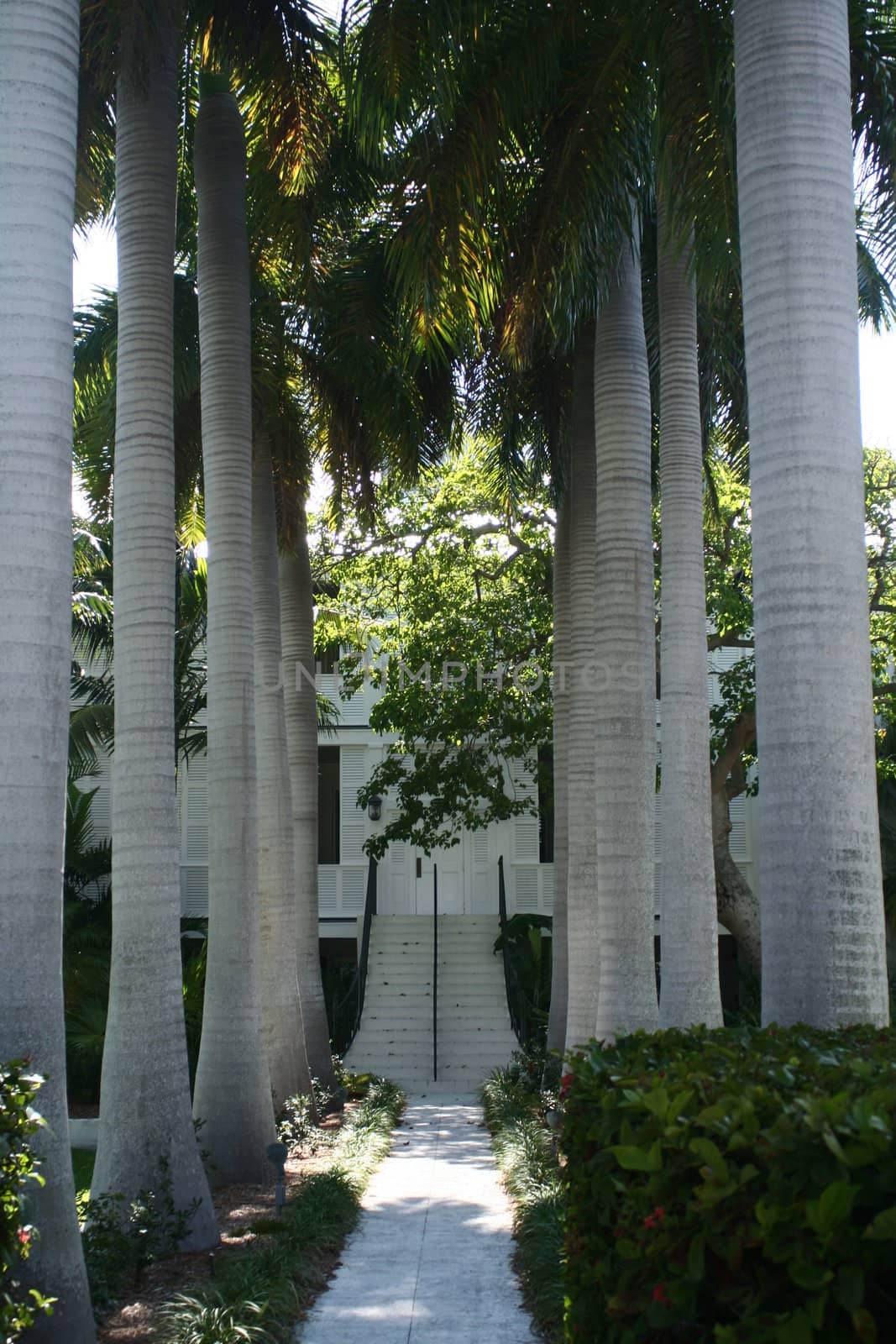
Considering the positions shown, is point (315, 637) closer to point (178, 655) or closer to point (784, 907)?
point (178, 655)

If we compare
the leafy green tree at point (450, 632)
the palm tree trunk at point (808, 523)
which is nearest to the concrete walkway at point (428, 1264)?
the palm tree trunk at point (808, 523)

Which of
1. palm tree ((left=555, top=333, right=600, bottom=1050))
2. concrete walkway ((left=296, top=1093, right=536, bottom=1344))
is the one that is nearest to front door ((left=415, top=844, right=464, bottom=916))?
palm tree ((left=555, top=333, right=600, bottom=1050))

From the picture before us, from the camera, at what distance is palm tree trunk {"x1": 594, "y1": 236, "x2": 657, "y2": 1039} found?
34.1 ft

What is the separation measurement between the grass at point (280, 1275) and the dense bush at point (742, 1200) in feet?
8.04

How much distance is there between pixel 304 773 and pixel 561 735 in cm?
308

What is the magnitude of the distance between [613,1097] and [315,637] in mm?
16050

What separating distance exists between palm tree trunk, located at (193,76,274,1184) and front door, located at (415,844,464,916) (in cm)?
1440

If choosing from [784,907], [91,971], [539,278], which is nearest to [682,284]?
[539,278]

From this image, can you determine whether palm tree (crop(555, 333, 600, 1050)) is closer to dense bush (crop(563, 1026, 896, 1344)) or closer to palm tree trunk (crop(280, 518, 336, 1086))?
palm tree trunk (crop(280, 518, 336, 1086))

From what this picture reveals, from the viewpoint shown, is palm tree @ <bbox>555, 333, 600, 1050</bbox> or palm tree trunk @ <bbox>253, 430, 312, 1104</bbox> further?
palm tree trunk @ <bbox>253, 430, 312, 1104</bbox>

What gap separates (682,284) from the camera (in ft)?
36.3

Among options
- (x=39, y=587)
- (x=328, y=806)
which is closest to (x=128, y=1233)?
(x=39, y=587)

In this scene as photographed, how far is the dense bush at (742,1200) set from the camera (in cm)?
292

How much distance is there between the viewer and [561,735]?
15.2m
